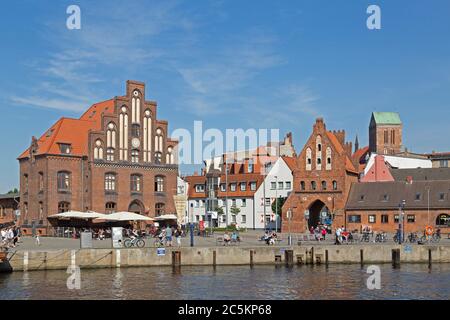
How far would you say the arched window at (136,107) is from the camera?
84.4 meters

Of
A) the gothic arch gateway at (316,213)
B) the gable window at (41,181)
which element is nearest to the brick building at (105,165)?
the gable window at (41,181)

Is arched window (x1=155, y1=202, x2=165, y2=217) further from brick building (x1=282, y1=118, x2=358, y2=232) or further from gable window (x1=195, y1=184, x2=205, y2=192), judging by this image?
gable window (x1=195, y1=184, x2=205, y2=192)

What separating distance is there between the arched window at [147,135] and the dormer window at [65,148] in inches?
396

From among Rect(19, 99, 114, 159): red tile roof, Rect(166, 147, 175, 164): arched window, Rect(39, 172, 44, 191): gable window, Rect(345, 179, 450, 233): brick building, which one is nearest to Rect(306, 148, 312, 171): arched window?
Rect(345, 179, 450, 233): brick building

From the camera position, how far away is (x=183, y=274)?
4653 cm

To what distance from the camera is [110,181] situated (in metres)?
82.8

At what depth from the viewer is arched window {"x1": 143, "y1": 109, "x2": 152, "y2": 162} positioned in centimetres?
8575

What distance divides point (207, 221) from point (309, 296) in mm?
78651

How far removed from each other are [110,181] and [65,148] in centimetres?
707

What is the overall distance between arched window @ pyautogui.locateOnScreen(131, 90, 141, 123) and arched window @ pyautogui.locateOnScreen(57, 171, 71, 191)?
11.2 metres

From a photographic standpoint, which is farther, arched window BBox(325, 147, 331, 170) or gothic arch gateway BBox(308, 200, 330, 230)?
gothic arch gateway BBox(308, 200, 330, 230)

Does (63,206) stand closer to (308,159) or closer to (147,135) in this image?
(147,135)

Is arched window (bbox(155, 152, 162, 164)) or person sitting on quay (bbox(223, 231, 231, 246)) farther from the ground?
arched window (bbox(155, 152, 162, 164))

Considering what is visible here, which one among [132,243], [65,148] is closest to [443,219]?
[132,243]
